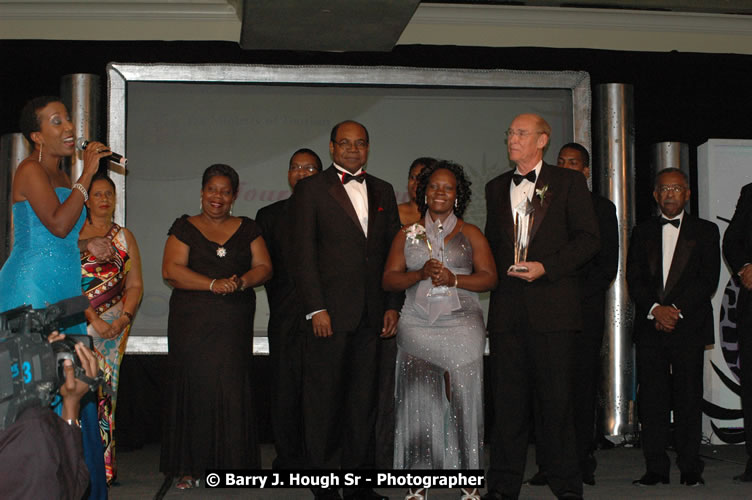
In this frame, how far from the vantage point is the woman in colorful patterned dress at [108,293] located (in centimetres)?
463

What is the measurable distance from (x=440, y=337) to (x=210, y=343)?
125 centimetres

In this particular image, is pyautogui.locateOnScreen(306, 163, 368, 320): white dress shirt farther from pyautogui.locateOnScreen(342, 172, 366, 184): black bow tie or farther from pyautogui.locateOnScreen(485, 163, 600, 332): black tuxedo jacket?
pyautogui.locateOnScreen(485, 163, 600, 332): black tuxedo jacket

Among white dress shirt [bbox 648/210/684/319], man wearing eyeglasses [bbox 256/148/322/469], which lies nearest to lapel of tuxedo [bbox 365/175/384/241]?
man wearing eyeglasses [bbox 256/148/322/469]

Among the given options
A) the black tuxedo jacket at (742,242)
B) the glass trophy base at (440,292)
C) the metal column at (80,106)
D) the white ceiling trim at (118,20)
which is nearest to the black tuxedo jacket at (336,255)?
the glass trophy base at (440,292)

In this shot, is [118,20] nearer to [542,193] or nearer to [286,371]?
[286,371]

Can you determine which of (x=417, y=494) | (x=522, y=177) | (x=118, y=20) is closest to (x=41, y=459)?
(x=417, y=494)

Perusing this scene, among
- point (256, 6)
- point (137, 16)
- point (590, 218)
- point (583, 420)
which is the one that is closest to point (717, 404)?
point (583, 420)

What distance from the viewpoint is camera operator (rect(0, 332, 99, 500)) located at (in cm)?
169

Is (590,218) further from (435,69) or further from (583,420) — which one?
(435,69)

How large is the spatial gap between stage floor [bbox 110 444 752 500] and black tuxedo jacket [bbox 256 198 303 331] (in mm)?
960

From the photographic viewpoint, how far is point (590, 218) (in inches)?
161

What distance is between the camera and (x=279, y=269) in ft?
16.5

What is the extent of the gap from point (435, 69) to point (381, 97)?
469mm

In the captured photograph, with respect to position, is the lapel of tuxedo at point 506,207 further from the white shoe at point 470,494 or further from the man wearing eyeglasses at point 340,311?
the white shoe at point 470,494
